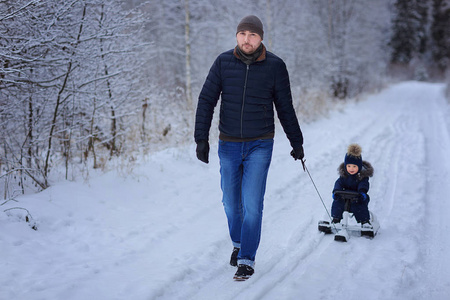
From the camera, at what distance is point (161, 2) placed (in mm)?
19266

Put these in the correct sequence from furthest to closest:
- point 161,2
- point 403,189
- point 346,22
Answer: point 346,22
point 161,2
point 403,189

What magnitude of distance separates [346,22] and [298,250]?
69.2ft

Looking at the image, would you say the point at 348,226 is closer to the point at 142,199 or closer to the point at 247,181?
the point at 247,181

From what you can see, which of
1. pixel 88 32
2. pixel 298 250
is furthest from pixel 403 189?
pixel 88 32

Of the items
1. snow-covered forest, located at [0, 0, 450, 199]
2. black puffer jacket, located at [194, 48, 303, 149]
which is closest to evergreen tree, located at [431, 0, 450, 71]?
snow-covered forest, located at [0, 0, 450, 199]

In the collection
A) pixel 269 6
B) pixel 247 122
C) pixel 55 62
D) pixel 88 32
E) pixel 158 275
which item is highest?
pixel 269 6

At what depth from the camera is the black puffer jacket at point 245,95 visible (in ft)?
10.6

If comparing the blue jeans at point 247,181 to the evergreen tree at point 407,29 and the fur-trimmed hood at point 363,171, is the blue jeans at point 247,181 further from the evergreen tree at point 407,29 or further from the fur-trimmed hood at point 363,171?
the evergreen tree at point 407,29

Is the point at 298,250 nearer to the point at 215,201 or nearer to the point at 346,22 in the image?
the point at 215,201

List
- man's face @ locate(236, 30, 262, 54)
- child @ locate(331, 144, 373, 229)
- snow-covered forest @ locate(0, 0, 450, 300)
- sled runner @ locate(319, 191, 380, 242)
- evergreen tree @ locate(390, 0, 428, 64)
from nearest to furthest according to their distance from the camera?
man's face @ locate(236, 30, 262, 54)
snow-covered forest @ locate(0, 0, 450, 300)
sled runner @ locate(319, 191, 380, 242)
child @ locate(331, 144, 373, 229)
evergreen tree @ locate(390, 0, 428, 64)

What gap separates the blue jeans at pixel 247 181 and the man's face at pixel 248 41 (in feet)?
2.67

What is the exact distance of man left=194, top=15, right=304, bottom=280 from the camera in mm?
3230

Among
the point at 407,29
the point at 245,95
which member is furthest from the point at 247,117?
the point at 407,29

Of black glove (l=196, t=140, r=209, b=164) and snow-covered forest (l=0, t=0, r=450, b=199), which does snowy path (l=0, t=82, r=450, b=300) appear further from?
black glove (l=196, t=140, r=209, b=164)
